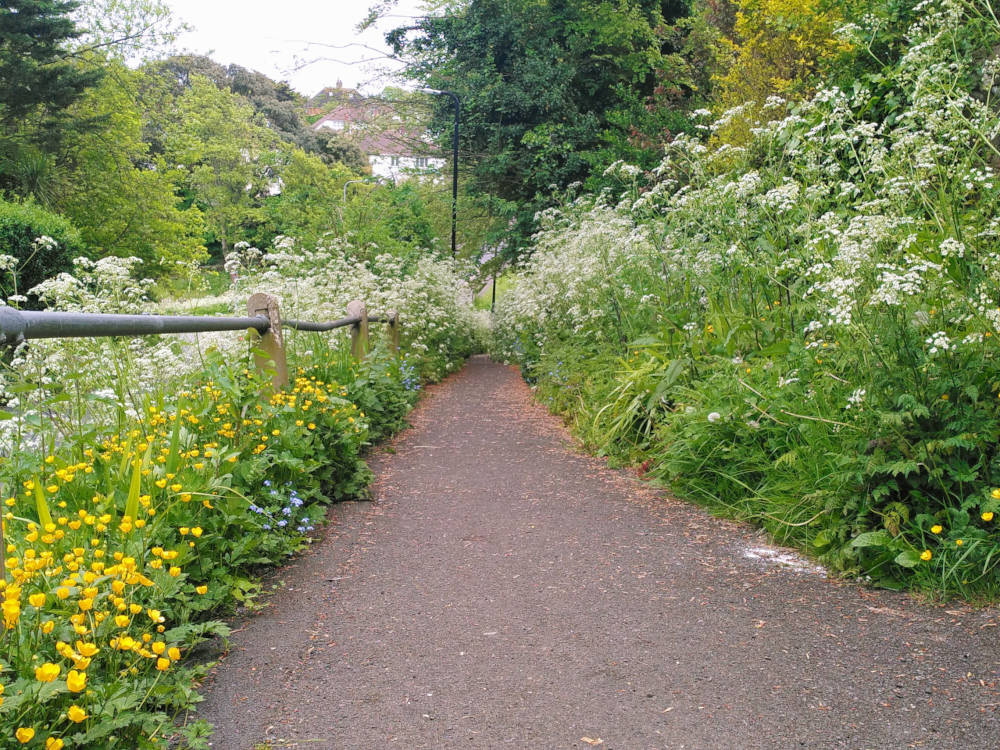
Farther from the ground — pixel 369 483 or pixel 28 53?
pixel 28 53

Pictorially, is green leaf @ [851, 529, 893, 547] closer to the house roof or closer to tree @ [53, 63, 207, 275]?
the house roof

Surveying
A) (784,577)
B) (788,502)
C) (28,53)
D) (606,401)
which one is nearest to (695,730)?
(784,577)

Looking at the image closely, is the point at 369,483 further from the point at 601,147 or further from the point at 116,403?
the point at 601,147

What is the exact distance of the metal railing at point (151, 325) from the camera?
5.96 ft

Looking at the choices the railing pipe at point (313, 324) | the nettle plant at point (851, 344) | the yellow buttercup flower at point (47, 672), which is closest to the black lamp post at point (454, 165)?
the railing pipe at point (313, 324)

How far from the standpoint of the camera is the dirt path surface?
2.02 meters

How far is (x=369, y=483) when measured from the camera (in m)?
4.70

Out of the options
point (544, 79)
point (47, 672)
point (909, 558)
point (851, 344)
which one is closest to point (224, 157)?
point (544, 79)

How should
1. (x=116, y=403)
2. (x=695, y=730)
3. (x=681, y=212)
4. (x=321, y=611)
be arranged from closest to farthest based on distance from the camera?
(x=695, y=730)
(x=321, y=611)
(x=116, y=403)
(x=681, y=212)

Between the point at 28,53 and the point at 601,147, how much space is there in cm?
1488

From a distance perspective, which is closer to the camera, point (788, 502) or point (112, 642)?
point (112, 642)

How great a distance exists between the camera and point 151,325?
264cm

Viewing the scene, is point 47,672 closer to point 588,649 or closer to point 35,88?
point 588,649

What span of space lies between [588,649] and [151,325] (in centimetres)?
191
